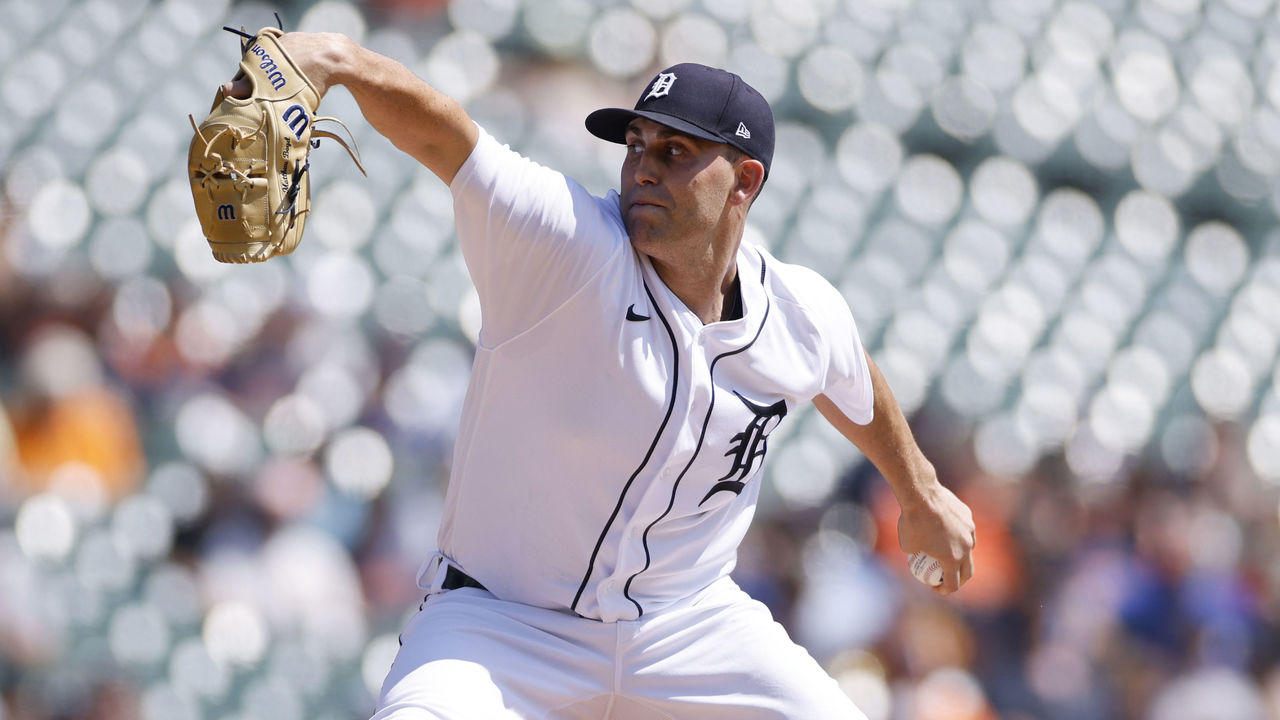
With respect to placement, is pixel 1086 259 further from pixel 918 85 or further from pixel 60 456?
pixel 60 456

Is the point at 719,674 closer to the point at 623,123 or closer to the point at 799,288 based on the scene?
the point at 799,288

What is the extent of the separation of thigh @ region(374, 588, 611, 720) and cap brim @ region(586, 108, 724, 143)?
78 cm

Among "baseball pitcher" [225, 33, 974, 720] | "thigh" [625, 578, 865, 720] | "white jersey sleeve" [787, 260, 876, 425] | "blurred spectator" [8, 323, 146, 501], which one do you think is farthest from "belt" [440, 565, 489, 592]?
"blurred spectator" [8, 323, 146, 501]

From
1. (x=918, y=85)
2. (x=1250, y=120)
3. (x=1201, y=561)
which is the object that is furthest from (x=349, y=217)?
(x=1250, y=120)

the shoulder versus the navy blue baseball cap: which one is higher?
the navy blue baseball cap

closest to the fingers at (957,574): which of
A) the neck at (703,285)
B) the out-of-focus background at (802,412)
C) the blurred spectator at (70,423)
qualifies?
the neck at (703,285)

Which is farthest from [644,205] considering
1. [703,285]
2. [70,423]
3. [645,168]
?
[70,423]

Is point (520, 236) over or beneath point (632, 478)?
over

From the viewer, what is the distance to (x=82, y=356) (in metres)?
3.05

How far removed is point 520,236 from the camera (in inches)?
72.6

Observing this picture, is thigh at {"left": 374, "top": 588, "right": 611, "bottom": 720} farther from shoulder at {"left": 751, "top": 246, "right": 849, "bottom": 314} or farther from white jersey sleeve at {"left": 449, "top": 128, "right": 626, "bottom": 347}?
shoulder at {"left": 751, "top": 246, "right": 849, "bottom": 314}

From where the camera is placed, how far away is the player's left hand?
7.82ft

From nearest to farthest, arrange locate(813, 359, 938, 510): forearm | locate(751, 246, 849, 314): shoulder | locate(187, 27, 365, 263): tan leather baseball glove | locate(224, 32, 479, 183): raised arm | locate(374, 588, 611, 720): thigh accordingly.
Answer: locate(187, 27, 365, 263): tan leather baseball glove
locate(224, 32, 479, 183): raised arm
locate(374, 588, 611, 720): thigh
locate(751, 246, 849, 314): shoulder
locate(813, 359, 938, 510): forearm

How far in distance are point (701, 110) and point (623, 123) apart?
0.54ft
